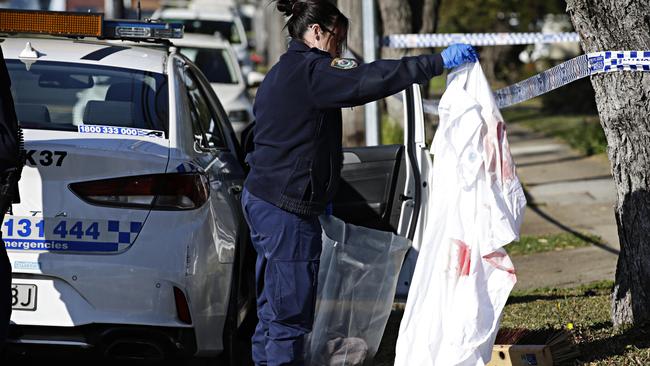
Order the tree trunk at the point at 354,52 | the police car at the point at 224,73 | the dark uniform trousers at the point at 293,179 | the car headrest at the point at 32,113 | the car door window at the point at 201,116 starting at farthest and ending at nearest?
the police car at the point at 224,73
the tree trunk at the point at 354,52
the car door window at the point at 201,116
the car headrest at the point at 32,113
the dark uniform trousers at the point at 293,179

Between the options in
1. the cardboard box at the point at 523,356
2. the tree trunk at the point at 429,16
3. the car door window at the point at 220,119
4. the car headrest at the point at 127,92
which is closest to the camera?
the cardboard box at the point at 523,356

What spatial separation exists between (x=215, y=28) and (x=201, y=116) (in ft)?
47.0

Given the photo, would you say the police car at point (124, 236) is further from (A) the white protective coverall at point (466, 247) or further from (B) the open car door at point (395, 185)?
(A) the white protective coverall at point (466, 247)

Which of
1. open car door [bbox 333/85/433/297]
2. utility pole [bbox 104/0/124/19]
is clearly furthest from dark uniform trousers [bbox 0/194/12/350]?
utility pole [bbox 104/0/124/19]

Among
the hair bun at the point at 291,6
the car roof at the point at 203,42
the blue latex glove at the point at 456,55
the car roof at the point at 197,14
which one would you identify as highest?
the car roof at the point at 197,14

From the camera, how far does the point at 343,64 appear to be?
434 cm

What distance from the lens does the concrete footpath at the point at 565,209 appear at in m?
7.70

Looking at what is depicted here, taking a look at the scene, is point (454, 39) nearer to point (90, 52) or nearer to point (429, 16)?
point (429, 16)

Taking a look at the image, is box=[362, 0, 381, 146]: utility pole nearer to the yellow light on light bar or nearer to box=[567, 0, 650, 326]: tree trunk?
the yellow light on light bar

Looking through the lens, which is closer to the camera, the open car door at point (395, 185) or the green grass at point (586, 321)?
the green grass at point (586, 321)

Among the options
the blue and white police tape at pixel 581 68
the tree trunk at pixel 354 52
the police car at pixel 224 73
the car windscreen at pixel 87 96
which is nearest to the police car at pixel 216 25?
the police car at pixel 224 73

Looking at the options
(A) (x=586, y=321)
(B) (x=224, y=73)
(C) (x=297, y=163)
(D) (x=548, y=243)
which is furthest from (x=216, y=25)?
(C) (x=297, y=163)

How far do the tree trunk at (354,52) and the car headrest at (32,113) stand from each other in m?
5.17

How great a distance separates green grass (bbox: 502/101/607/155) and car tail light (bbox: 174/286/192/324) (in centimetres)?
796
